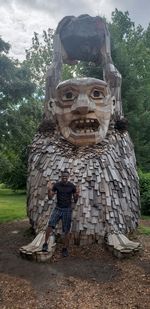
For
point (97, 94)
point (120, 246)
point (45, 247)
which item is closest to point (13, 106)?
point (97, 94)

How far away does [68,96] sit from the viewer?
661 centimetres

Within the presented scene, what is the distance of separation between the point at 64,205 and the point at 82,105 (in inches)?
68.9

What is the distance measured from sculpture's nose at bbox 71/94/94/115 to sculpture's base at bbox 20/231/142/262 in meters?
2.07

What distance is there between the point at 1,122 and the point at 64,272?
21.0ft

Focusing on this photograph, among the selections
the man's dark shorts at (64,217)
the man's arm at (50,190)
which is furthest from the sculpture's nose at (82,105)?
the man's dark shorts at (64,217)

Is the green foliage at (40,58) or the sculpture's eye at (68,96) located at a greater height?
the green foliage at (40,58)

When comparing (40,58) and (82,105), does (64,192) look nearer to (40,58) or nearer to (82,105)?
(82,105)

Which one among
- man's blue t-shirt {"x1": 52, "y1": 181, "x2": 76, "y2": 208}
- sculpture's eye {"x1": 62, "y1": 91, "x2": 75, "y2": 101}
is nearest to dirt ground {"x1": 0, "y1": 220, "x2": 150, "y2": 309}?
man's blue t-shirt {"x1": 52, "y1": 181, "x2": 76, "y2": 208}

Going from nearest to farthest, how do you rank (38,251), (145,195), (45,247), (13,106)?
(38,251) < (45,247) < (145,195) < (13,106)

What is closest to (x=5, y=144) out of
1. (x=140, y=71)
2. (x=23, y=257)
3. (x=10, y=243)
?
(x=10, y=243)

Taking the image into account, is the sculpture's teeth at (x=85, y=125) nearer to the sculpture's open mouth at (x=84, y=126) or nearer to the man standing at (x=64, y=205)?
the sculpture's open mouth at (x=84, y=126)

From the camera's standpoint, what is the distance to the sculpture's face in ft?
21.1

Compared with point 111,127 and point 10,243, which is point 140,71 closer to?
point 111,127

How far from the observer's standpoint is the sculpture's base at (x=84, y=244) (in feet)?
17.7
